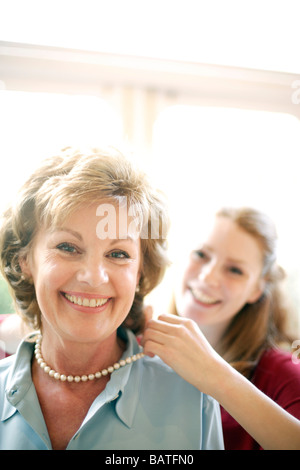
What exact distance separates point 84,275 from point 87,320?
0.10 m

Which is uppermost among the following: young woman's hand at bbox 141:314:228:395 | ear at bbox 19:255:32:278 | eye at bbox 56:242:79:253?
eye at bbox 56:242:79:253

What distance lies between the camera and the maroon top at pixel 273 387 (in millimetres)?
1017

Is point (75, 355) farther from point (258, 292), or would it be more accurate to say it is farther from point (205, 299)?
point (258, 292)

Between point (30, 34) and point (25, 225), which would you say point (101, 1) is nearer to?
point (30, 34)

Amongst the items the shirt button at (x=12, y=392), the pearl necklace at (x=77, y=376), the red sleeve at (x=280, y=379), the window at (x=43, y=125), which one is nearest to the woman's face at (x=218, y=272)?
the red sleeve at (x=280, y=379)

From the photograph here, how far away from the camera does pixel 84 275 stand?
81 cm

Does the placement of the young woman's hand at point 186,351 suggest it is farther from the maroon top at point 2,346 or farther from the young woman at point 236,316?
the maroon top at point 2,346

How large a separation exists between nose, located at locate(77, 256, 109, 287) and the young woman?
0.70 feet

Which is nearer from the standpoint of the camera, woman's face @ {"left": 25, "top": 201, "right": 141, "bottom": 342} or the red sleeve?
woman's face @ {"left": 25, "top": 201, "right": 141, "bottom": 342}

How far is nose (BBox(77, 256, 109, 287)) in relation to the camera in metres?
0.81

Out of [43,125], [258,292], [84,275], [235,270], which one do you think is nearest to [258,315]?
[258,292]

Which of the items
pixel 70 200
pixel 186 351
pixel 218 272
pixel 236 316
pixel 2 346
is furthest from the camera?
pixel 236 316

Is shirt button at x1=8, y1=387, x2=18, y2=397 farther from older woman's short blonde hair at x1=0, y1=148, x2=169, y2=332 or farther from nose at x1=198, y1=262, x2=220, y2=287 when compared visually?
nose at x1=198, y1=262, x2=220, y2=287

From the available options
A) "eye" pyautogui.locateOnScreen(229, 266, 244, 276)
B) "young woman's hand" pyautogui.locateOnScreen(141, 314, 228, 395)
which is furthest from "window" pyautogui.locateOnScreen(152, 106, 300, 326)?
"young woman's hand" pyautogui.locateOnScreen(141, 314, 228, 395)
